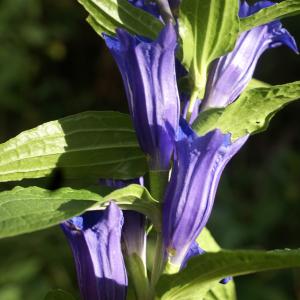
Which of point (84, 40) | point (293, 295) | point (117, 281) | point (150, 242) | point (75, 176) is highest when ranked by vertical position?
point (75, 176)

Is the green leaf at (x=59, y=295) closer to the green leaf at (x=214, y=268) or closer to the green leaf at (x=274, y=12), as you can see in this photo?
the green leaf at (x=214, y=268)

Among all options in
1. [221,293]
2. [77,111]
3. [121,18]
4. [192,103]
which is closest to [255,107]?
[192,103]

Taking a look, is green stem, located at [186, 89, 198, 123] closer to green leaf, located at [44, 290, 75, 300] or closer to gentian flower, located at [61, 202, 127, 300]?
gentian flower, located at [61, 202, 127, 300]

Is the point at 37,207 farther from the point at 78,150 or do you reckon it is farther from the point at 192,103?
the point at 192,103

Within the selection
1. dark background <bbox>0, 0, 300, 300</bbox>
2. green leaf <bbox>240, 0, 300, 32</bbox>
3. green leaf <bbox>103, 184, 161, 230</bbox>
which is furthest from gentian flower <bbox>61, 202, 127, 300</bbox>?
dark background <bbox>0, 0, 300, 300</bbox>

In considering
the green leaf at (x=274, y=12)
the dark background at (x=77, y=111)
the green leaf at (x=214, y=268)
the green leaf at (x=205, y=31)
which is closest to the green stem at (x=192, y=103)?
the green leaf at (x=205, y=31)

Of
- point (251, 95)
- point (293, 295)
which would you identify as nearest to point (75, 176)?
point (251, 95)

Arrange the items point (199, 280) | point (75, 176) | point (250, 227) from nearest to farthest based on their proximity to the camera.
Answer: point (199, 280) < point (75, 176) < point (250, 227)

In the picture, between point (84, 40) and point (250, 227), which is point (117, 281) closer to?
point (250, 227)
